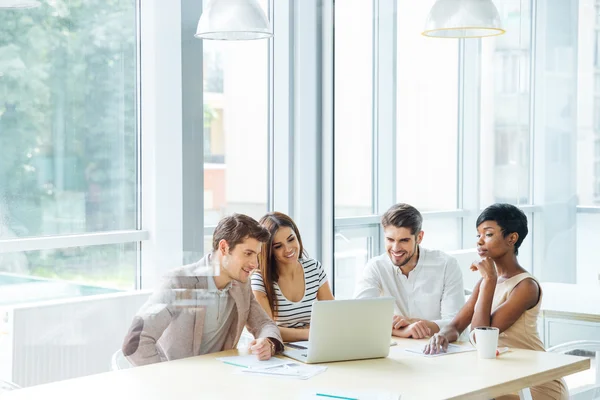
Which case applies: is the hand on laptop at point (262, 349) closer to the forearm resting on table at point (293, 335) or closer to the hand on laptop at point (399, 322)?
the forearm resting on table at point (293, 335)

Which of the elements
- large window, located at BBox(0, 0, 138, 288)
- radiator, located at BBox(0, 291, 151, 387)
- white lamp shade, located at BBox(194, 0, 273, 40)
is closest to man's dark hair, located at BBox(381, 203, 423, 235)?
white lamp shade, located at BBox(194, 0, 273, 40)

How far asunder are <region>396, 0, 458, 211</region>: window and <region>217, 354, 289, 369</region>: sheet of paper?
2118 millimetres

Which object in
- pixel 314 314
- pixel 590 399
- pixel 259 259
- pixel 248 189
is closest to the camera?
pixel 314 314

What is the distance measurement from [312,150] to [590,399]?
2331mm

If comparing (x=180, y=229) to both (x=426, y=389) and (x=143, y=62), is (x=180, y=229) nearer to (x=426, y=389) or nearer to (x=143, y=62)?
(x=143, y=62)

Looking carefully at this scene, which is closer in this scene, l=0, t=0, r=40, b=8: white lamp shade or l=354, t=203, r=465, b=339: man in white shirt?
l=354, t=203, r=465, b=339: man in white shirt

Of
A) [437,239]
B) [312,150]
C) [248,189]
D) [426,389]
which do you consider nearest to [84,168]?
[248,189]

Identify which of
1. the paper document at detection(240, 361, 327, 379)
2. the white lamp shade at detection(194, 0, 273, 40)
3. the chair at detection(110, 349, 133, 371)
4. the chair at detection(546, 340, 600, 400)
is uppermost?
the white lamp shade at detection(194, 0, 273, 40)

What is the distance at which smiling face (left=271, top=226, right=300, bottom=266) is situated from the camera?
143 inches

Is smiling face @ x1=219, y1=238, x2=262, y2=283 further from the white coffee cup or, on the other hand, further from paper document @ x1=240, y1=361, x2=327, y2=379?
the white coffee cup


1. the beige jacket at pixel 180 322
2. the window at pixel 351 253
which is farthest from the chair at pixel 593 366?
the window at pixel 351 253

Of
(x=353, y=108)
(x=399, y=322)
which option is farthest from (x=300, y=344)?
(x=353, y=108)

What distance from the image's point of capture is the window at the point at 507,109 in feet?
14.0

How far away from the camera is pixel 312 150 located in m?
5.45
